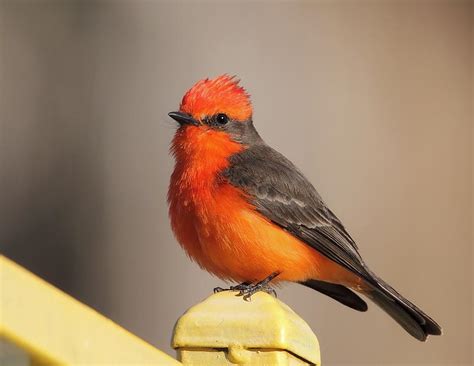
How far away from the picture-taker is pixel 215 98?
4.41m

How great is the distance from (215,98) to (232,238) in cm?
80

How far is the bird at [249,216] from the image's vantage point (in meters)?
3.94

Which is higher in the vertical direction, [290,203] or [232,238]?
[290,203]

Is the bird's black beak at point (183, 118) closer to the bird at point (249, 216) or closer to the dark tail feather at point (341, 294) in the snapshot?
the bird at point (249, 216)

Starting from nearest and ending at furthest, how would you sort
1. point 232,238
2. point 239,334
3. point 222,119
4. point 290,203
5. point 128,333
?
point 128,333, point 239,334, point 232,238, point 290,203, point 222,119

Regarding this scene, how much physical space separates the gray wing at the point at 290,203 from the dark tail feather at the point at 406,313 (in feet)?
0.40

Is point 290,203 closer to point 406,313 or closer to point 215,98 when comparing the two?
point 215,98

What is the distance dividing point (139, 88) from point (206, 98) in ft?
10.2

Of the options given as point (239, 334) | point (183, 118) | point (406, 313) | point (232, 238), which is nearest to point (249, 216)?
point (232, 238)

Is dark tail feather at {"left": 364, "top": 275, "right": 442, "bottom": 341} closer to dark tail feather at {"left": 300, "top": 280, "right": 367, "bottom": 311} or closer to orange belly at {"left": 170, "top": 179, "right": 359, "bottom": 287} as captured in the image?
dark tail feather at {"left": 300, "top": 280, "right": 367, "bottom": 311}

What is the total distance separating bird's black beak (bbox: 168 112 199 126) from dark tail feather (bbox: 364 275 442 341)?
108 centimetres

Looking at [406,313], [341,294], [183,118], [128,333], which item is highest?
[128,333]

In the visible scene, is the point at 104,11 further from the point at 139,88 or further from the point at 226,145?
the point at 226,145

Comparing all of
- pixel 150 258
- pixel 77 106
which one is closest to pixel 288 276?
pixel 150 258
